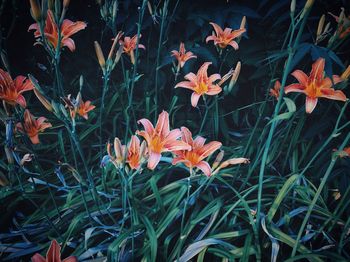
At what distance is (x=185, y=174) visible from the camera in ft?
4.30

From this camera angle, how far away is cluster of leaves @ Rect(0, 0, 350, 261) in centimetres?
89

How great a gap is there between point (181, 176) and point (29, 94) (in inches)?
41.1

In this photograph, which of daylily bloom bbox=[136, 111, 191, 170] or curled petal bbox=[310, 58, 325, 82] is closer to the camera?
daylily bloom bbox=[136, 111, 191, 170]

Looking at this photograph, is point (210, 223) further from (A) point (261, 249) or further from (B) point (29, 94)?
(B) point (29, 94)

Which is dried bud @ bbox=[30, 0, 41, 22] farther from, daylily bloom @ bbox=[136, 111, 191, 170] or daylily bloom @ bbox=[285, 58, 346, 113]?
daylily bloom @ bbox=[285, 58, 346, 113]

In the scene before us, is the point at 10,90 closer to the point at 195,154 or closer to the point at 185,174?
the point at 195,154

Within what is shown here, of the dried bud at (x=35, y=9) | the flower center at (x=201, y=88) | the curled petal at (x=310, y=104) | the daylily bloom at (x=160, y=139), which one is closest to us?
the dried bud at (x=35, y=9)

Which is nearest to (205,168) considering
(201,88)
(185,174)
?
(201,88)

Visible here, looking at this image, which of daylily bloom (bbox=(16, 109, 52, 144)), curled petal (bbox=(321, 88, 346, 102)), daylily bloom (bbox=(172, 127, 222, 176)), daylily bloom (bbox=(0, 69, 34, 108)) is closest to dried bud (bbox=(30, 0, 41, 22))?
daylily bloom (bbox=(0, 69, 34, 108))

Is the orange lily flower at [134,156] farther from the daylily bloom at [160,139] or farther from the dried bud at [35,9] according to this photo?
the dried bud at [35,9]

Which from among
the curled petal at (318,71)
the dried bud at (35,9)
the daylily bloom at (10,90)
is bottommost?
the curled petal at (318,71)

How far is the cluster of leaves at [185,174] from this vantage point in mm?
895

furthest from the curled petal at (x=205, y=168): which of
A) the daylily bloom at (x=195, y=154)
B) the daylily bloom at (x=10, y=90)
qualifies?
the daylily bloom at (x=10, y=90)

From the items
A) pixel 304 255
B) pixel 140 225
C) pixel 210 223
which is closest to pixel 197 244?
pixel 210 223
